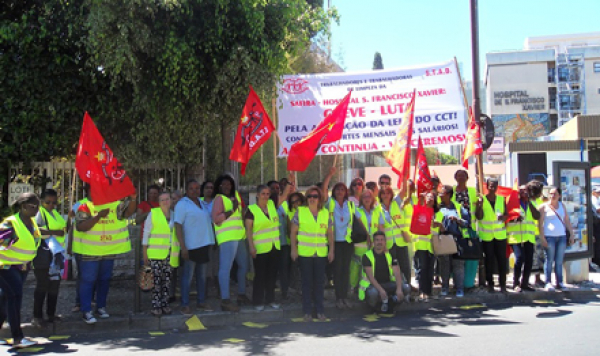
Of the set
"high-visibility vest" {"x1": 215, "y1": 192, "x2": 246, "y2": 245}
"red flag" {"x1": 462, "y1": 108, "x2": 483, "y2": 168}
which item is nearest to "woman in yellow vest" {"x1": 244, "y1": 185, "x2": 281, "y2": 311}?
"high-visibility vest" {"x1": 215, "y1": 192, "x2": 246, "y2": 245}

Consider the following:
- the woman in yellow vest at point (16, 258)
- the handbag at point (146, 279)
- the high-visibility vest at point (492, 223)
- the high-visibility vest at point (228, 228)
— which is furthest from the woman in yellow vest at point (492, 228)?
the woman in yellow vest at point (16, 258)

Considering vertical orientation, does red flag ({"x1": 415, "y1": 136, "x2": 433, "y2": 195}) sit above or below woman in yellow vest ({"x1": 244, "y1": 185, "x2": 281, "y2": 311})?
above

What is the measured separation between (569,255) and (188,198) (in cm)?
667

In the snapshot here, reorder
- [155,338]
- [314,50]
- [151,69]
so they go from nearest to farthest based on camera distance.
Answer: [155,338] < [151,69] < [314,50]

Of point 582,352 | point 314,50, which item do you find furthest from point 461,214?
point 314,50

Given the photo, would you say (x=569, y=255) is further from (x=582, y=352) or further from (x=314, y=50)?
(x=314, y=50)

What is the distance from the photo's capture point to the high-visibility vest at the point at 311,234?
23.3 ft

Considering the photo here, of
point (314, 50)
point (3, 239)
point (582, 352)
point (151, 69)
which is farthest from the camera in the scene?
point (314, 50)

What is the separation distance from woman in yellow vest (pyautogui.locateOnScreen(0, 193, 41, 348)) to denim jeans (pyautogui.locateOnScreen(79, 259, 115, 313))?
2.72ft

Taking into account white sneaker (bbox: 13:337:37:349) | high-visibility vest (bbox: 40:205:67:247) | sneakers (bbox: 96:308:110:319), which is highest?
high-visibility vest (bbox: 40:205:67:247)

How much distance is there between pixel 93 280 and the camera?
6797 millimetres

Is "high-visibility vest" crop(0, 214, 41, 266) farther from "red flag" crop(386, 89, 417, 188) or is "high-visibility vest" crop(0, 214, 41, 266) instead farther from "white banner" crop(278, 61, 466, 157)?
"red flag" crop(386, 89, 417, 188)

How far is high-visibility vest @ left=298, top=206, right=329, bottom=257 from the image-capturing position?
711 centimetres

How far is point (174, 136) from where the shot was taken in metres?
9.76
